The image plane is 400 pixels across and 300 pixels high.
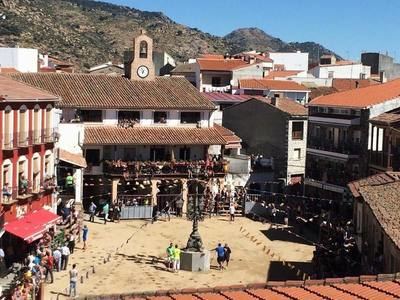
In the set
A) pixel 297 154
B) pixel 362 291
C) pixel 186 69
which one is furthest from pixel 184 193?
pixel 362 291

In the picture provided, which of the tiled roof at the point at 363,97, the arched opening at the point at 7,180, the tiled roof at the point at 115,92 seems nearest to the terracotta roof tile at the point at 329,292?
the arched opening at the point at 7,180

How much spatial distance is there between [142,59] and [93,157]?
11.3 m

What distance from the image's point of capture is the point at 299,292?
13492mm

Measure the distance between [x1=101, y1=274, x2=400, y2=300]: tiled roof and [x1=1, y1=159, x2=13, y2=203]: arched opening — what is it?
21.1m

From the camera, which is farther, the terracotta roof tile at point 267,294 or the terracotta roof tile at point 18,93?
the terracotta roof tile at point 18,93

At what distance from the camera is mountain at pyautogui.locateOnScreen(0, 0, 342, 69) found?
384ft

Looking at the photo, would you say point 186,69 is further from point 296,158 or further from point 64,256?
point 64,256

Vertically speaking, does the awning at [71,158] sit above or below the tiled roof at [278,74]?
below

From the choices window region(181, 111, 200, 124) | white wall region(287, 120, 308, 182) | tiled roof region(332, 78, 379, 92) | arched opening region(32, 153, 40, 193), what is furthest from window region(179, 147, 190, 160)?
tiled roof region(332, 78, 379, 92)

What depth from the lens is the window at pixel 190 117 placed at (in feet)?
181

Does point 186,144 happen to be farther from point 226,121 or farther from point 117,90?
point 226,121

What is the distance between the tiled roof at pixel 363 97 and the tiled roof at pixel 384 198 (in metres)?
15.9

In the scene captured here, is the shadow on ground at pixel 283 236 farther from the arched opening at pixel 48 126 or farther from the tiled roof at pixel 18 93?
the tiled roof at pixel 18 93

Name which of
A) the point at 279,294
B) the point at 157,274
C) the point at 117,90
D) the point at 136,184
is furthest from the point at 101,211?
the point at 279,294
